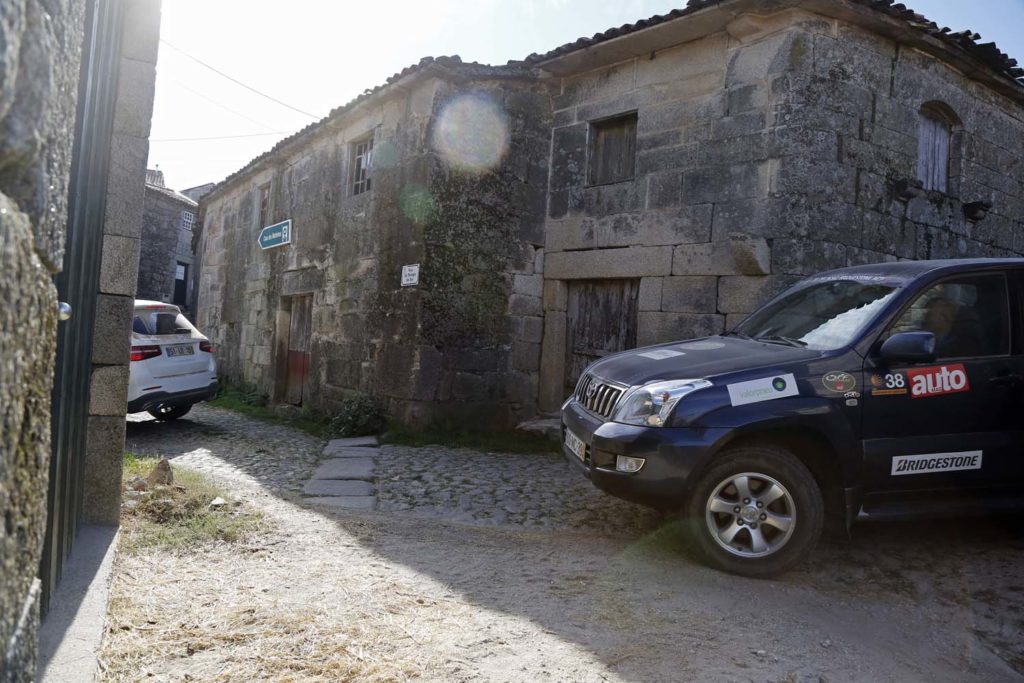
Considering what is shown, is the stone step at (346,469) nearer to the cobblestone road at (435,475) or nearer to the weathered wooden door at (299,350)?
the cobblestone road at (435,475)

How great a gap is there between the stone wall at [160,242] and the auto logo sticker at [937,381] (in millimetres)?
25105

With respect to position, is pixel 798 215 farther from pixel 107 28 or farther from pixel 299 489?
pixel 107 28

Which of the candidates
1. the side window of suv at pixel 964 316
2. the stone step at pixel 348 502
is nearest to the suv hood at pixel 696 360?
the side window of suv at pixel 964 316

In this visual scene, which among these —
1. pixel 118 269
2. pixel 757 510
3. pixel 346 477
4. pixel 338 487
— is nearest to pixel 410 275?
pixel 346 477

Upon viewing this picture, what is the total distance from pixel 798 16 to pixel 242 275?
37.5ft

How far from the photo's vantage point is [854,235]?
7504 millimetres

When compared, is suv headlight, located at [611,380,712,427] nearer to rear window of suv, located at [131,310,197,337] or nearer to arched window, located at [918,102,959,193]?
arched window, located at [918,102,959,193]

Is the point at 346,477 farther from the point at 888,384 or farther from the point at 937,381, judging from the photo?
the point at 937,381

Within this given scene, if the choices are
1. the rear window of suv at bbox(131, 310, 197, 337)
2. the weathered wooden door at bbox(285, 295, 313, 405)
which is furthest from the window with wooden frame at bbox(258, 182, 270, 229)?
the rear window of suv at bbox(131, 310, 197, 337)

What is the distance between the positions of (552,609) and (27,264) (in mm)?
2924

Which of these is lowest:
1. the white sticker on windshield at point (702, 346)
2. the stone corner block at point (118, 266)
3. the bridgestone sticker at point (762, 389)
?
the bridgestone sticker at point (762, 389)

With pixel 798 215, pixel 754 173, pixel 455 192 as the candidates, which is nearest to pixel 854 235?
pixel 798 215

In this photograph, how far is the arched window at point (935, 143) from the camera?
8391 mm

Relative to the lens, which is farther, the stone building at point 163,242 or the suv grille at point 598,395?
the stone building at point 163,242
